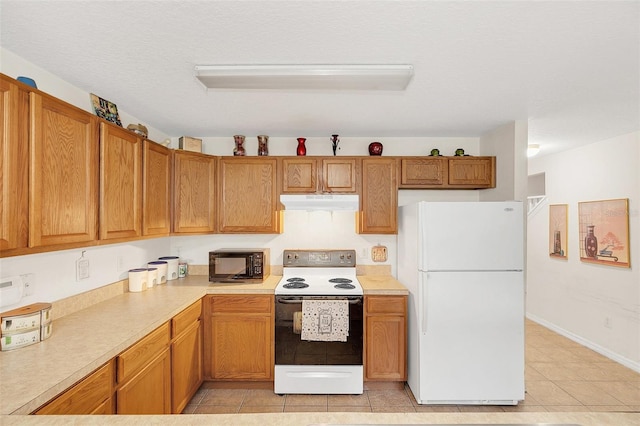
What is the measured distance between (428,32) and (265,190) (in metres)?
2.11

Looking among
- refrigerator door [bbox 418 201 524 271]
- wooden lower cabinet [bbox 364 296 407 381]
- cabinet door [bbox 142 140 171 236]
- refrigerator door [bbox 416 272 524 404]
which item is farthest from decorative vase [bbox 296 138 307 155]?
refrigerator door [bbox 416 272 524 404]

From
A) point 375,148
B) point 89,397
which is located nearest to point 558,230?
point 375,148

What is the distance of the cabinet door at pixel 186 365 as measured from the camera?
226 centimetres

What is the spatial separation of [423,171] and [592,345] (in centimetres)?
292

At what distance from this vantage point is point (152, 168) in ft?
8.64

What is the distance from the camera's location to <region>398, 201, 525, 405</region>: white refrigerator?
2512mm

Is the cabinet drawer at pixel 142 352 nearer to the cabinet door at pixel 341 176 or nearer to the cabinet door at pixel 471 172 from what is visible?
the cabinet door at pixel 341 176

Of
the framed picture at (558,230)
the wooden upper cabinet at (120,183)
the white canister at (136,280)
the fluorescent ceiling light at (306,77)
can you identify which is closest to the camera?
the fluorescent ceiling light at (306,77)

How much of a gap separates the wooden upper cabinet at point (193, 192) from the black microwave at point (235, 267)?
1.09 feet

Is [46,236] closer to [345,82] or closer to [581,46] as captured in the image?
[345,82]

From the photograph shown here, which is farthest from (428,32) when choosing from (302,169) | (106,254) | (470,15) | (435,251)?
(106,254)

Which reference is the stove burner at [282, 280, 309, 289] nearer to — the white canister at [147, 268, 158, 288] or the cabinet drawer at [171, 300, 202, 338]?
the cabinet drawer at [171, 300, 202, 338]

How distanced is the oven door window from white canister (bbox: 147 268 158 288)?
3.93 ft

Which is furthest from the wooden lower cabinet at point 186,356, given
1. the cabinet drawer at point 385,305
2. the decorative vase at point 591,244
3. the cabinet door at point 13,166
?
the decorative vase at point 591,244
